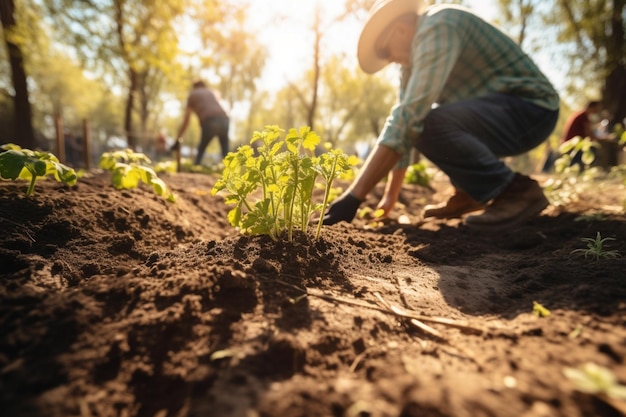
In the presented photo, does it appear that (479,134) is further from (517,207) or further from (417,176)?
(417,176)

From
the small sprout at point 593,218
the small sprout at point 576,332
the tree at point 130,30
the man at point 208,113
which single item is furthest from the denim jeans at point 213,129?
the small sprout at point 576,332

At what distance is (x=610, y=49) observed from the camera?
9.70 metres

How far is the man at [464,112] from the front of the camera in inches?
97.5

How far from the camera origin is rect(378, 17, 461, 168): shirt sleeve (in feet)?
8.09

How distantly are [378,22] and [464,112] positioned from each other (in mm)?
1137

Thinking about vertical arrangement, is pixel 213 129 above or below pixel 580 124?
below

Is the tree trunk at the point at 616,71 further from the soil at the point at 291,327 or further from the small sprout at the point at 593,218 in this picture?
the soil at the point at 291,327

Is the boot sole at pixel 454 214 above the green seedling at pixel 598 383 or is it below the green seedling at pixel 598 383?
above

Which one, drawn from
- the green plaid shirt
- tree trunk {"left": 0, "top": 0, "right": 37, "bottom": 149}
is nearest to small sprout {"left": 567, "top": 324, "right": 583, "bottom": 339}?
the green plaid shirt

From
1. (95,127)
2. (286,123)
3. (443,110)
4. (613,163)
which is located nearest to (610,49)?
(613,163)

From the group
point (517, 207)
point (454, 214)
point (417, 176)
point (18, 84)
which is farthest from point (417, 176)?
point (18, 84)

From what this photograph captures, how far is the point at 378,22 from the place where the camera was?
3.06 m

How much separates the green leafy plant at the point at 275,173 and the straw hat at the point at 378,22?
1.91m

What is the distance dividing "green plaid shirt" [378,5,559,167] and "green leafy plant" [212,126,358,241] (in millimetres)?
925
